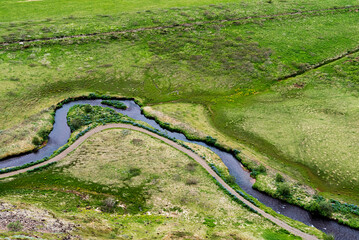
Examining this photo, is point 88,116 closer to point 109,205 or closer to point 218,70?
point 109,205

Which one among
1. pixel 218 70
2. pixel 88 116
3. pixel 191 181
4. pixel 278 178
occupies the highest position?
pixel 218 70

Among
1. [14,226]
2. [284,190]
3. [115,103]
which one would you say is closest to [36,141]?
[115,103]

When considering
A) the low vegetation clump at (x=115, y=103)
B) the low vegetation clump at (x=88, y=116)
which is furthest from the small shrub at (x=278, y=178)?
the low vegetation clump at (x=115, y=103)

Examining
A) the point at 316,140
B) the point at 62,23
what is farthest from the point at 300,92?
the point at 62,23

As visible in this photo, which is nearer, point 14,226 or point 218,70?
point 14,226

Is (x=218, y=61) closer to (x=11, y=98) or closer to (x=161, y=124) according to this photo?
(x=161, y=124)

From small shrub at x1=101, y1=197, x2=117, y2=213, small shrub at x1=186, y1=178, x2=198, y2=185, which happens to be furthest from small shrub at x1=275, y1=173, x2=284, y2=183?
small shrub at x1=101, y1=197, x2=117, y2=213

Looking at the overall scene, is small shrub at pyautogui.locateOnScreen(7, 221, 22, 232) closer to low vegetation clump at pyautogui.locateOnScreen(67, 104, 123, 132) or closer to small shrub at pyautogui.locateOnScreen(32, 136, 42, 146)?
small shrub at pyautogui.locateOnScreen(32, 136, 42, 146)
